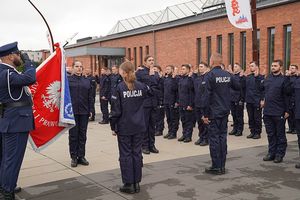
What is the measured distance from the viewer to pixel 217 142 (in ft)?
21.4

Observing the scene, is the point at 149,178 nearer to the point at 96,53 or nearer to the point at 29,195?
the point at 29,195

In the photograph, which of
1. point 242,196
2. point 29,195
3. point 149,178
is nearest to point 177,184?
point 149,178

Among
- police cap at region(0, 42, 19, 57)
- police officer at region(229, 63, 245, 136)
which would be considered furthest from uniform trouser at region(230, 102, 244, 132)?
police cap at region(0, 42, 19, 57)

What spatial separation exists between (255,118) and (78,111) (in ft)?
17.5

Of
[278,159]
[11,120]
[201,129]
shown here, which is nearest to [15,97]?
[11,120]

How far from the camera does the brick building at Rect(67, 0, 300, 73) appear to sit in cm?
1934

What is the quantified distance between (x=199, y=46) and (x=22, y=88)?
70.2 ft

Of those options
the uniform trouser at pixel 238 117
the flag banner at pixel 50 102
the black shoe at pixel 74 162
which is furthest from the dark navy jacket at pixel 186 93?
the flag banner at pixel 50 102

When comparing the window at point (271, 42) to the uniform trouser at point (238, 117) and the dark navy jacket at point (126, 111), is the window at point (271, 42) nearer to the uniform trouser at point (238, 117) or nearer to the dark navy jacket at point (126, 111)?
the uniform trouser at point (238, 117)

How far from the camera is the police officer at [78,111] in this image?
23.3 feet

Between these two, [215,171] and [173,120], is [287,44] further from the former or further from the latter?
[215,171]

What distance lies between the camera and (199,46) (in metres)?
25.7

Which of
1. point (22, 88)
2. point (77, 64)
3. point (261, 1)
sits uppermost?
point (261, 1)

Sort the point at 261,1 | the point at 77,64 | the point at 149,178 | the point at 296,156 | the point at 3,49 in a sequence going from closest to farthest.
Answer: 1. the point at 3,49
2. the point at 149,178
3. the point at 77,64
4. the point at 296,156
5. the point at 261,1
